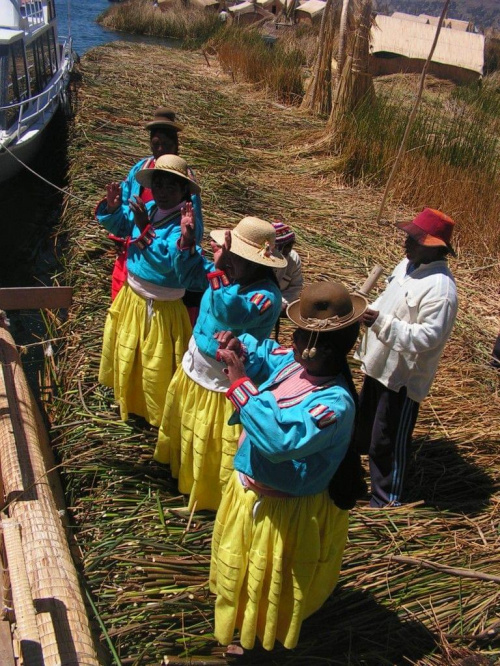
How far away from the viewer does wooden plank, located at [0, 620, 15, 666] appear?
7.13ft

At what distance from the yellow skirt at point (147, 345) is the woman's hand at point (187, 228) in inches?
16.2

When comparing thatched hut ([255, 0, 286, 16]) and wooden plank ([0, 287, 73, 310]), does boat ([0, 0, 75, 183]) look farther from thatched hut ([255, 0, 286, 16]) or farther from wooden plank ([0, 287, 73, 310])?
thatched hut ([255, 0, 286, 16])

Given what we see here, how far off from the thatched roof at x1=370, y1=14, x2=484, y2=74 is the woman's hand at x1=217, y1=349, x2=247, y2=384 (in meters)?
16.2

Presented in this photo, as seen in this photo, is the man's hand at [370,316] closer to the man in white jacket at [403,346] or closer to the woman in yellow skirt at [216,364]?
the man in white jacket at [403,346]

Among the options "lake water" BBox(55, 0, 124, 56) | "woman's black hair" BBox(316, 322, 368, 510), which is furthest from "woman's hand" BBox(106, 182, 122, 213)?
"lake water" BBox(55, 0, 124, 56)

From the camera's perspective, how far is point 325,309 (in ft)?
5.78

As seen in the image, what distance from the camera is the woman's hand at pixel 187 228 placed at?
104 inches

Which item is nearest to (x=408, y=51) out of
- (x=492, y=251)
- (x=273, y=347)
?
(x=492, y=251)

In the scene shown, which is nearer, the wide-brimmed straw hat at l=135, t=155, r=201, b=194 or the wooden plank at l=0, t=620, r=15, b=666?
the wooden plank at l=0, t=620, r=15, b=666

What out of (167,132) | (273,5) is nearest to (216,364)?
(167,132)

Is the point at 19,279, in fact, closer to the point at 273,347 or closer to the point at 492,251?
the point at 492,251

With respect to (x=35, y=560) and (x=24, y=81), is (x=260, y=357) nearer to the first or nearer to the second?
(x=35, y=560)

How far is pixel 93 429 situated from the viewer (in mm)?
3328

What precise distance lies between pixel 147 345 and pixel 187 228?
2.15 feet
